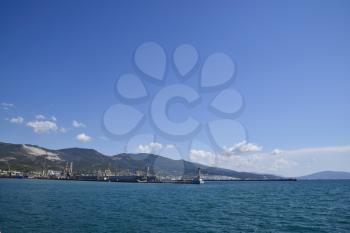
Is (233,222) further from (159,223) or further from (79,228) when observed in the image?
(79,228)

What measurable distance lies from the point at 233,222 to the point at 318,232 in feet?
29.1

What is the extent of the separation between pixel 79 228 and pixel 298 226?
2254 cm

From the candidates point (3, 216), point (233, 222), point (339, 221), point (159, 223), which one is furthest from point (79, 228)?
point (339, 221)

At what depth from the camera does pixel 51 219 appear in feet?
118

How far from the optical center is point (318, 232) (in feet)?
101

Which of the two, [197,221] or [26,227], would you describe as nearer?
[26,227]

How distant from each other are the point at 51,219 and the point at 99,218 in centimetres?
527

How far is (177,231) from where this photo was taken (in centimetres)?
3073

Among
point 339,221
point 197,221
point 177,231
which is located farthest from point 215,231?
point 339,221

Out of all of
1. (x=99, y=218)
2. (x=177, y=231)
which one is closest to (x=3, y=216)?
(x=99, y=218)

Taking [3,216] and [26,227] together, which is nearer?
[26,227]

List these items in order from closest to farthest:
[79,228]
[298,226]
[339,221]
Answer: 1. [79,228]
2. [298,226]
3. [339,221]

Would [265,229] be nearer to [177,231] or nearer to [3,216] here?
[177,231]

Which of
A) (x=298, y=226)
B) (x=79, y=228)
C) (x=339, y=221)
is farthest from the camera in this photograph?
(x=339, y=221)
